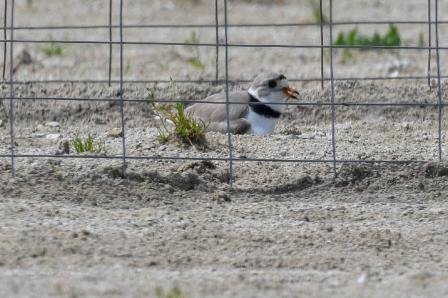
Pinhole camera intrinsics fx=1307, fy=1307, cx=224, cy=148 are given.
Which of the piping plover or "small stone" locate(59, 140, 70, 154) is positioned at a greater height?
the piping plover

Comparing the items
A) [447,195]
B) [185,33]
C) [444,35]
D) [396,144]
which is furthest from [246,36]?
[447,195]

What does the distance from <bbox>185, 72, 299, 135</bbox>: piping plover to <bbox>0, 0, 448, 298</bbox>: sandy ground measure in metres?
0.19

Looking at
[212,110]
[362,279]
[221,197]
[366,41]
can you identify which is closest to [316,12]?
[366,41]

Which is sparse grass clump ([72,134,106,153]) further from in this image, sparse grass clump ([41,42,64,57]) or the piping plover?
sparse grass clump ([41,42,64,57])

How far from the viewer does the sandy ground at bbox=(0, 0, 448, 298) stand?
518 cm

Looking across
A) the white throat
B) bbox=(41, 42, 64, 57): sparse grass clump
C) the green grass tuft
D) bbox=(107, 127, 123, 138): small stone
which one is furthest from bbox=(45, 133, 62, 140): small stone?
the green grass tuft

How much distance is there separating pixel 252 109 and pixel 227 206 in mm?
2716

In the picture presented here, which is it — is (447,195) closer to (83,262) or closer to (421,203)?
(421,203)

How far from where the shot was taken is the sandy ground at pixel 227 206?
Answer: 5.18 meters

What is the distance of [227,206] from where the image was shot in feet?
21.0

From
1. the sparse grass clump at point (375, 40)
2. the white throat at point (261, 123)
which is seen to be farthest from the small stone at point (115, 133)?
the sparse grass clump at point (375, 40)

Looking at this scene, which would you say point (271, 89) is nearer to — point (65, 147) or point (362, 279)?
point (65, 147)

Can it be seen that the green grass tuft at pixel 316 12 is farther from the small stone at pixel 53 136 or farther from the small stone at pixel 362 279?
the small stone at pixel 362 279

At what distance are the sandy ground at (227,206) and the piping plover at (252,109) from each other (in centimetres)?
19
